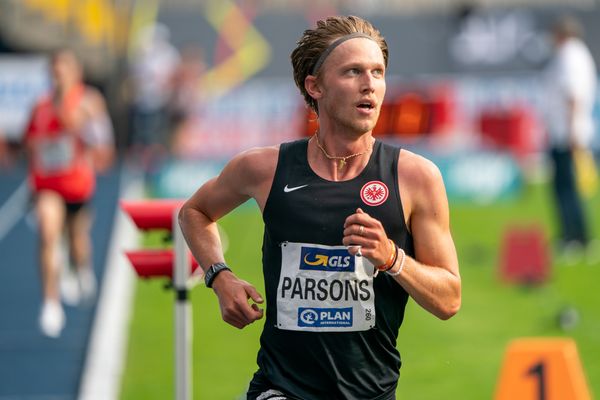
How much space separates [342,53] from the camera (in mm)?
4367

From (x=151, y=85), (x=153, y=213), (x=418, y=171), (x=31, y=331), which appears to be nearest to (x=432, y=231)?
(x=418, y=171)

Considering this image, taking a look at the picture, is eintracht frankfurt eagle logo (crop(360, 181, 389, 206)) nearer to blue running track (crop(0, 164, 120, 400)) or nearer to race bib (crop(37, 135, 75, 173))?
blue running track (crop(0, 164, 120, 400))

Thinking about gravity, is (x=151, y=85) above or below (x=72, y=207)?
above

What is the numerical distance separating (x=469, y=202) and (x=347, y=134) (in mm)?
15848

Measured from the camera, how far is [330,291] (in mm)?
4406

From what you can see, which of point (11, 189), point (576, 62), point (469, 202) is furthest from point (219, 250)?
point (11, 189)

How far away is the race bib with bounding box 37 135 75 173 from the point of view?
1213cm

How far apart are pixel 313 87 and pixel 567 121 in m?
10.5

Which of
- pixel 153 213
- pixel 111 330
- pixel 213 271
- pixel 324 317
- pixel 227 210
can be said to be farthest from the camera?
pixel 111 330

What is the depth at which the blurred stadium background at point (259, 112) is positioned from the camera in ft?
42.6

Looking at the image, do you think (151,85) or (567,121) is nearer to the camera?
(567,121)

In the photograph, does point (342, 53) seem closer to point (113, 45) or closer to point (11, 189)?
point (11, 189)

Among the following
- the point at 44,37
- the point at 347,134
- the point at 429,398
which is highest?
the point at 44,37

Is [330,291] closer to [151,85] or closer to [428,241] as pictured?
[428,241]
